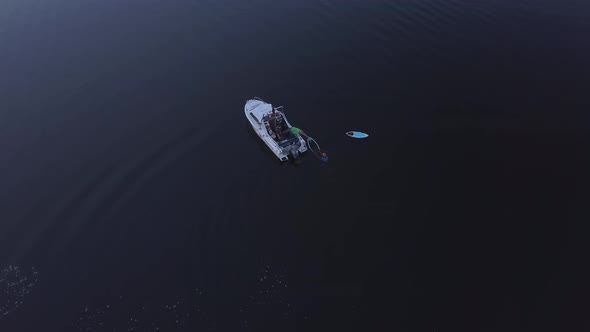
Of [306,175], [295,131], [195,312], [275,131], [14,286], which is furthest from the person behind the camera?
[275,131]

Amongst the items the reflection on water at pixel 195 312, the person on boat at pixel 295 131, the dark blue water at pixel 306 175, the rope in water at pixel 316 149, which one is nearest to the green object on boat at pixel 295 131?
the person on boat at pixel 295 131

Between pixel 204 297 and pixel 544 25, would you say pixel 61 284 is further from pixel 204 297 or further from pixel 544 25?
pixel 544 25

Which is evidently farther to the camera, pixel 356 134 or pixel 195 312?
pixel 356 134

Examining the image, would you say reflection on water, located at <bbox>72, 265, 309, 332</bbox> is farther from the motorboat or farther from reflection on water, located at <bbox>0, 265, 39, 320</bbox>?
the motorboat

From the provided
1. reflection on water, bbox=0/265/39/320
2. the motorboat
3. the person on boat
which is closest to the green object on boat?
the person on boat

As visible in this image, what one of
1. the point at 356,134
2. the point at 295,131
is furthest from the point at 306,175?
the point at 356,134

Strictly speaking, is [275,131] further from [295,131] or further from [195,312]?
[195,312]

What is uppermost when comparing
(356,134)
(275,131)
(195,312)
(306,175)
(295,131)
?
(295,131)
